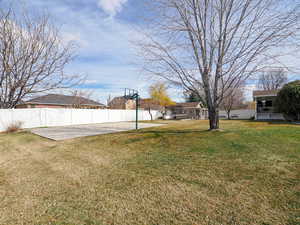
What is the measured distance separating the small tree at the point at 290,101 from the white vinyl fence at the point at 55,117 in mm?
16674

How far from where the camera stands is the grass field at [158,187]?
1.81m

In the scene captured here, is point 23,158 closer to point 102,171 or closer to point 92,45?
point 102,171

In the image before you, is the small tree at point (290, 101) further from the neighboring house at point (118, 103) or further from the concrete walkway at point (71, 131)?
the neighboring house at point (118, 103)

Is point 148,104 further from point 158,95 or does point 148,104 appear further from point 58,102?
point 58,102

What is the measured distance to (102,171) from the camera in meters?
3.29

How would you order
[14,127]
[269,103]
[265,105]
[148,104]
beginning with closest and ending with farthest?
[14,127] < [269,103] < [265,105] < [148,104]

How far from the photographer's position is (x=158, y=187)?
2.51m

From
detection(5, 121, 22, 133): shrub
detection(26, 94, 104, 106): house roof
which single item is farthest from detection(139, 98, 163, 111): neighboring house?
detection(5, 121, 22, 133): shrub

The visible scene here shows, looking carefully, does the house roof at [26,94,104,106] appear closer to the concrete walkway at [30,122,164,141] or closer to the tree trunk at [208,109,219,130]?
the concrete walkway at [30,122,164,141]

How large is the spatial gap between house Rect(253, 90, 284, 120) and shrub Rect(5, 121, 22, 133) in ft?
71.3

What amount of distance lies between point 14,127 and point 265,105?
22.9 m

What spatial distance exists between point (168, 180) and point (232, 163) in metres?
1.65

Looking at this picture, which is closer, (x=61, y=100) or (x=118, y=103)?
(x=61, y=100)

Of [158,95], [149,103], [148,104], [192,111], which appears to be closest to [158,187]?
[149,103]
